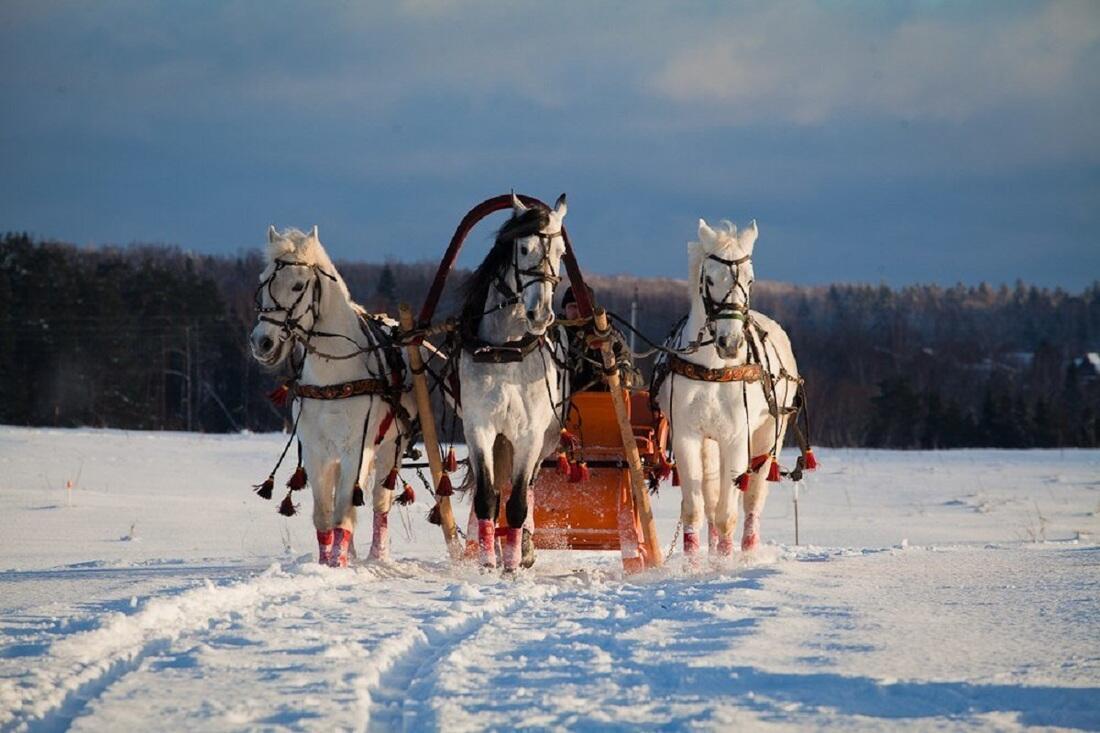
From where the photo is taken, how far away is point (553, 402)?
9406 millimetres

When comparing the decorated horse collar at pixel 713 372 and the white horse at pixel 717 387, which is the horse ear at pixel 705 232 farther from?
the decorated horse collar at pixel 713 372

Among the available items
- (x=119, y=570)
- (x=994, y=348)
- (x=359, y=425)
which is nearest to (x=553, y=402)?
(x=359, y=425)

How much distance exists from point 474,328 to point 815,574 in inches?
117

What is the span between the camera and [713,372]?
30.6ft

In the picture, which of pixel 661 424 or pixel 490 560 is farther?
pixel 661 424

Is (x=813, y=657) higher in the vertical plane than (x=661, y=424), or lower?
lower

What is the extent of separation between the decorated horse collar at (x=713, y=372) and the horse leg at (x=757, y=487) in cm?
79

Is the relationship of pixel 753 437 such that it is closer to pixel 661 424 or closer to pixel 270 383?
pixel 661 424

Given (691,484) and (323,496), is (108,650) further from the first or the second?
(691,484)

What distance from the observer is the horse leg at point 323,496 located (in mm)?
9383

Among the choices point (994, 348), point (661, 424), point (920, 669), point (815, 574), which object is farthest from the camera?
point (994, 348)

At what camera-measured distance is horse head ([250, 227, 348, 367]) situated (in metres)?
9.01

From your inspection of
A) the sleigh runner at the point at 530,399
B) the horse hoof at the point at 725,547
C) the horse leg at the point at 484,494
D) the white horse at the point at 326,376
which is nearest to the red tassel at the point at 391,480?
the sleigh runner at the point at 530,399

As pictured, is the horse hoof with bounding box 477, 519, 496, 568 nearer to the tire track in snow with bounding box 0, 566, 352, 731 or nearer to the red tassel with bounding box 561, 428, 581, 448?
the red tassel with bounding box 561, 428, 581, 448
